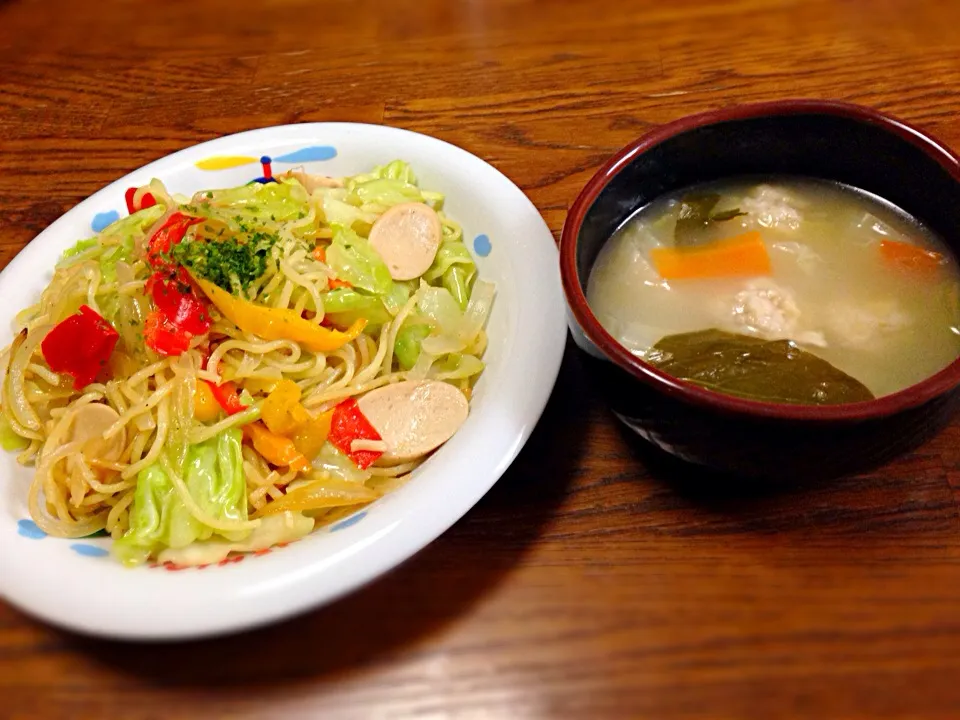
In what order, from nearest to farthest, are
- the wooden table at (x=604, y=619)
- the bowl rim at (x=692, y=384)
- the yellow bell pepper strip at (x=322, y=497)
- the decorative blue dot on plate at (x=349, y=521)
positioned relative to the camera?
the bowl rim at (x=692, y=384)
the wooden table at (x=604, y=619)
the decorative blue dot on plate at (x=349, y=521)
the yellow bell pepper strip at (x=322, y=497)

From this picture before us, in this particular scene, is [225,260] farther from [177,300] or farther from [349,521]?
[349,521]

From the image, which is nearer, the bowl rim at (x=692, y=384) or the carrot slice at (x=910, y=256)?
the bowl rim at (x=692, y=384)

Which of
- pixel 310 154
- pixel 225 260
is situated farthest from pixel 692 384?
pixel 310 154

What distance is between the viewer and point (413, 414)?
1.41 metres

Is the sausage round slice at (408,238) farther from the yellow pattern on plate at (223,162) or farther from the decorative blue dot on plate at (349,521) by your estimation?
the decorative blue dot on plate at (349,521)

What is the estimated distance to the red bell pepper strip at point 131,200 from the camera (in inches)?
68.4

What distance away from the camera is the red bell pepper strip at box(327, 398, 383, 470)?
1.38 meters

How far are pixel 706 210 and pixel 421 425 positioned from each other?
2.18 feet

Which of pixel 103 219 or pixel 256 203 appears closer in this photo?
pixel 256 203

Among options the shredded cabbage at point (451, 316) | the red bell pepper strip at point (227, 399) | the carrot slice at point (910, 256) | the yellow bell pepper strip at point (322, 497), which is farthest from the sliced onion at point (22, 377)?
the carrot slice at point (910, 256)

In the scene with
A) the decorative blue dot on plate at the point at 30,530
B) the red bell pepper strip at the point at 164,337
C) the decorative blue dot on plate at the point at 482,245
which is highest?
the decorative blue dot on plate at the point at 482,245

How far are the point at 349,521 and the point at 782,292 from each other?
819mm

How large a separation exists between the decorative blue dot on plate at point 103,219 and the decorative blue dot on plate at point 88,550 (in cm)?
80

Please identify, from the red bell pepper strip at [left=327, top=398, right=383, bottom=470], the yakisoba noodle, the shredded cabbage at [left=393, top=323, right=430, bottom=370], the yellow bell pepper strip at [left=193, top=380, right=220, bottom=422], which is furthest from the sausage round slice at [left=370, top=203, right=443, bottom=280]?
the yellow bell pepper strip at [left=193, top=380, right=220, bottom=422]
